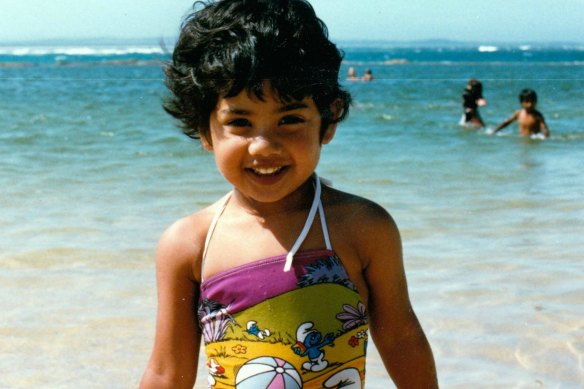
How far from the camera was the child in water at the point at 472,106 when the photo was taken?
12.0 meters

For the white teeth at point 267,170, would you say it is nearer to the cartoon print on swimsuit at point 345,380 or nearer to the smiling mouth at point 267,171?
the smiling mouth at point 267,171

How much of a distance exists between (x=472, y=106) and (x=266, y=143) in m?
10.9

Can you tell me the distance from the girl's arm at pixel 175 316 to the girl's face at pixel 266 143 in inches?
7.7

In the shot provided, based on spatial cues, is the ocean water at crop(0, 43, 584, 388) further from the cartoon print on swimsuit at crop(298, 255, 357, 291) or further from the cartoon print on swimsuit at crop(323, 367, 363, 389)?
the cartoon print on swimsuit at crop(323, 367, 363, 389)

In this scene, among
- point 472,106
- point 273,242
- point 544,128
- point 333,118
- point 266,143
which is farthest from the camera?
point 472,106

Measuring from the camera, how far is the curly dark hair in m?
1.77

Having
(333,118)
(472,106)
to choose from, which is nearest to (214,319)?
(333,118)

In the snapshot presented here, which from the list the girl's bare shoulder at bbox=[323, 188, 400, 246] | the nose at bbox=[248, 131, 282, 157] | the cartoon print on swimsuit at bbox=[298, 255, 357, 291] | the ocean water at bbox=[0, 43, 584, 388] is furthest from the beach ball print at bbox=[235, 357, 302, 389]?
the ocean water at bbox=[0, 43, 584, 388]

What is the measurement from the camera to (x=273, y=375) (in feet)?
5.81

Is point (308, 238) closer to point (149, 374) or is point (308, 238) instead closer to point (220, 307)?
point (220, 307)

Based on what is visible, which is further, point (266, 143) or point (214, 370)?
point (214, 370)

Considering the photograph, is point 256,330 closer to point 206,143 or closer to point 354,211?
point 354,211

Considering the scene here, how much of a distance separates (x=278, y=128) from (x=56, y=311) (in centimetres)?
214

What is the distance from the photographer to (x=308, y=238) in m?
1.84
